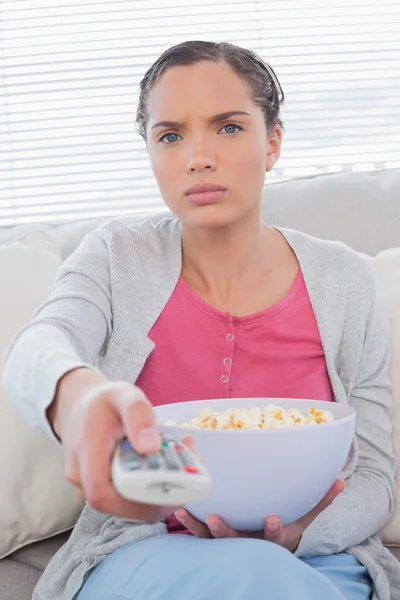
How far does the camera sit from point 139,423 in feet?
2.17

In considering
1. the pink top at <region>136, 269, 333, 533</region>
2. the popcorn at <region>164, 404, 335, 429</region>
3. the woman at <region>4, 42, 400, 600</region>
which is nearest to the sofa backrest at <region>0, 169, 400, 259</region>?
the woman at <region>4, 42, 400, 600</region>

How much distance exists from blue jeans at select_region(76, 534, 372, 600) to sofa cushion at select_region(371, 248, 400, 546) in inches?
21.2

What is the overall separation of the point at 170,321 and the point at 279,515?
0.50 metres

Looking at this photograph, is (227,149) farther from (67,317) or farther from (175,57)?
(67,317)

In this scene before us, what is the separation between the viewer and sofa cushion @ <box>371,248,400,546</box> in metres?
1.53

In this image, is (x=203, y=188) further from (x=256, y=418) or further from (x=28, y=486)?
(x=28, y=486)

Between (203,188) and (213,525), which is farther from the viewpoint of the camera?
(203,188)

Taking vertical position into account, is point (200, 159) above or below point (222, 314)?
above

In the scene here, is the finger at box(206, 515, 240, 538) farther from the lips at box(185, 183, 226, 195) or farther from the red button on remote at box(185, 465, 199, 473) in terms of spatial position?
the lips at box(185, 183, 226, 195)

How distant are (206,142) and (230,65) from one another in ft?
0.55

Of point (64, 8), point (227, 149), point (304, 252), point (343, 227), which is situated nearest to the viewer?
point (227, 149)

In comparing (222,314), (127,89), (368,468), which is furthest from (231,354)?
(127,89)

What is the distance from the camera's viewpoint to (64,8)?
2920 mm

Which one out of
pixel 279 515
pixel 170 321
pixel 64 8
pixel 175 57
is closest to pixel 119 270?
pixel 170 321
